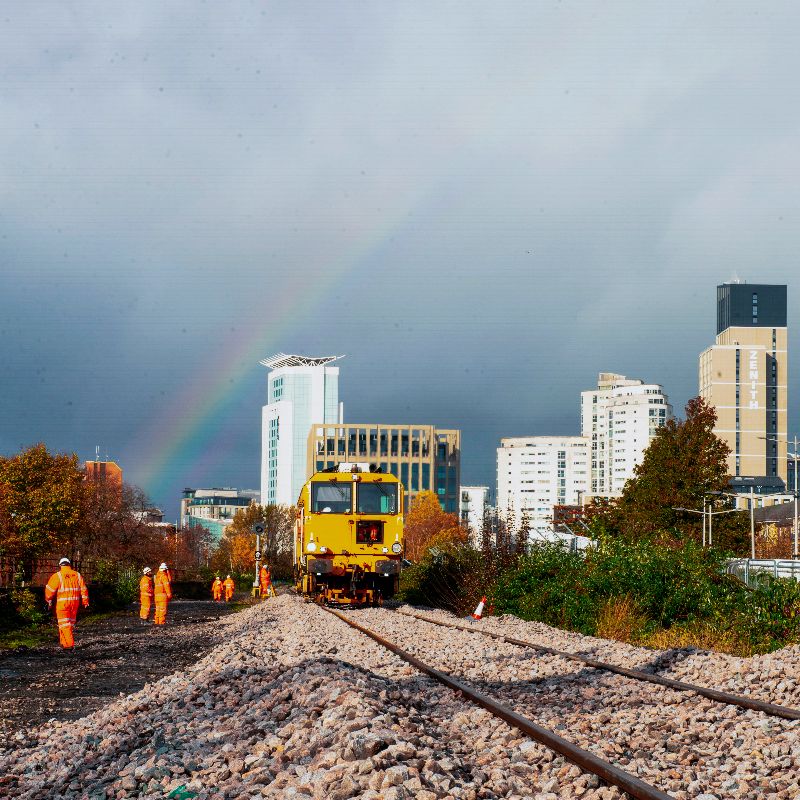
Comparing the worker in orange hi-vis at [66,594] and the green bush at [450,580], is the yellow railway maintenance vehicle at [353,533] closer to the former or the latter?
the green bush at [450,580]

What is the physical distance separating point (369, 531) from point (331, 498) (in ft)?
4.74

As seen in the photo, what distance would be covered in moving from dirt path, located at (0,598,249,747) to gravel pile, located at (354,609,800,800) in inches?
181

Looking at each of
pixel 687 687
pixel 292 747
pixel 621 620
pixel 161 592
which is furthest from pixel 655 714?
pixel 161 592

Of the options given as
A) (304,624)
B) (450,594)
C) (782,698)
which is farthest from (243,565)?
(782,698)

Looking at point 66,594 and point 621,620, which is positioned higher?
point 66,594

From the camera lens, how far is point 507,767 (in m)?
7.70

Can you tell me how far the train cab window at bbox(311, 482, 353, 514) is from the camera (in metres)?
29.2

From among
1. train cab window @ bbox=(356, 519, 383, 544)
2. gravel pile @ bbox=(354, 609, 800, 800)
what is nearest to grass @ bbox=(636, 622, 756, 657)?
gravel pile @ bbox=(354, 609, 800, 800)

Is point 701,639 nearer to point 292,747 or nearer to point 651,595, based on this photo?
point 651,595

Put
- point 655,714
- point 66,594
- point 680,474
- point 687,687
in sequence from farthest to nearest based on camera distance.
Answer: point 680,474
point 66,594
point 687,687
point 655,714

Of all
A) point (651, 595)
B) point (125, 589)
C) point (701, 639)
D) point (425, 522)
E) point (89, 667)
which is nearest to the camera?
point (89, 667)

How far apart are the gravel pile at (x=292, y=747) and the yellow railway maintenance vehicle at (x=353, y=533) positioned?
16.2 meters

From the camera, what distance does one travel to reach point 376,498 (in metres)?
29.4

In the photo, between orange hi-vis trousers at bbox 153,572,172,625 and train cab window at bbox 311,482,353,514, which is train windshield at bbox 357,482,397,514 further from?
orange hi-vis trousers at bbox 153,572,172,625
